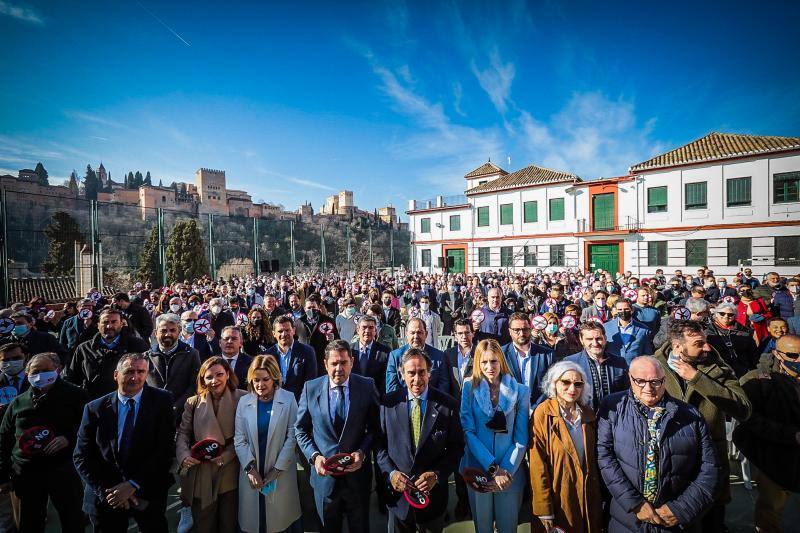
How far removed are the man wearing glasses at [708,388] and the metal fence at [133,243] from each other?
1680 cm

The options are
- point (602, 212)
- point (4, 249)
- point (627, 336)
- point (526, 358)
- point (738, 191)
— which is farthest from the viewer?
point (602, 212)

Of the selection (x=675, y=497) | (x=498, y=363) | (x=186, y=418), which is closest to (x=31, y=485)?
(x=186, y=418)

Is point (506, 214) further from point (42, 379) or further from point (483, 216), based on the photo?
point (42, 379)

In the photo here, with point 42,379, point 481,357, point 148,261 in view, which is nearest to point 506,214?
point 481,357

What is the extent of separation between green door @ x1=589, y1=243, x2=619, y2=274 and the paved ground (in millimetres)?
22057

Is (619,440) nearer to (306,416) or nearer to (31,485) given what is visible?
(306,416)

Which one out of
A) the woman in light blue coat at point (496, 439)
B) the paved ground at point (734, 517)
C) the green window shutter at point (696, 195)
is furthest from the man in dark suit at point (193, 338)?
the green window shutter at point (696, 195)

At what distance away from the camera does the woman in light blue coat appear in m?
2.89

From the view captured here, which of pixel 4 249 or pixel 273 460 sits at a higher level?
pixel 4 249

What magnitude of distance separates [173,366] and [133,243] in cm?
2722

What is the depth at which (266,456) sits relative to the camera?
9.80ft

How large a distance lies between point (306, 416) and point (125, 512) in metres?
1.51

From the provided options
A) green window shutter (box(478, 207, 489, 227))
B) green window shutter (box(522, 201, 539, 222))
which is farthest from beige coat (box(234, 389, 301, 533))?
green window shutter (box(478, 207, 489, 227))

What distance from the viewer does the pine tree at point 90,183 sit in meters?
80.2
